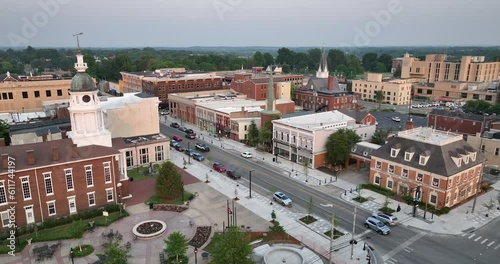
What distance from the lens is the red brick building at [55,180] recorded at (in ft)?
127

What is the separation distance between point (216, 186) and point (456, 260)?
32.0 m

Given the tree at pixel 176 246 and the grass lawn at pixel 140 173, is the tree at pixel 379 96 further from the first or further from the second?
the tree at pixel 176 246

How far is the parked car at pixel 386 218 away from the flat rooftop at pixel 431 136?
43.5 ft

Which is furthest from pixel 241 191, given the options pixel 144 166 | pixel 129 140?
pixel 129 140

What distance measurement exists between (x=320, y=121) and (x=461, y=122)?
31.2 meters

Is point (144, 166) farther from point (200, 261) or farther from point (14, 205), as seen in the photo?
point (200, 261)

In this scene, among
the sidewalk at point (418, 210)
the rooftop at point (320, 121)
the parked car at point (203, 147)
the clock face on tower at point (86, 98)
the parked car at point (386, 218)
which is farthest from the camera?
the parked car at point (203, 147)

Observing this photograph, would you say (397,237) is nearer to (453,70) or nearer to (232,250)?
(232,250)

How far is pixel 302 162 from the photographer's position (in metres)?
63.0

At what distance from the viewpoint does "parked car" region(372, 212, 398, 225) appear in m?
41.1

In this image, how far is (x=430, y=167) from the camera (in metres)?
45.9

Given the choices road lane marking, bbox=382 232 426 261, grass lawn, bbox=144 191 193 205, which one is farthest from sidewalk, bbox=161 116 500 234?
grass lawn, bbox=144 191 193 205

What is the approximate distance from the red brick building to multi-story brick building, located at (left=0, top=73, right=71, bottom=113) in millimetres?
52400

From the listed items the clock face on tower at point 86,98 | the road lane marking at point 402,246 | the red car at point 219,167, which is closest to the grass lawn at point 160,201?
the red car at point 219,167
